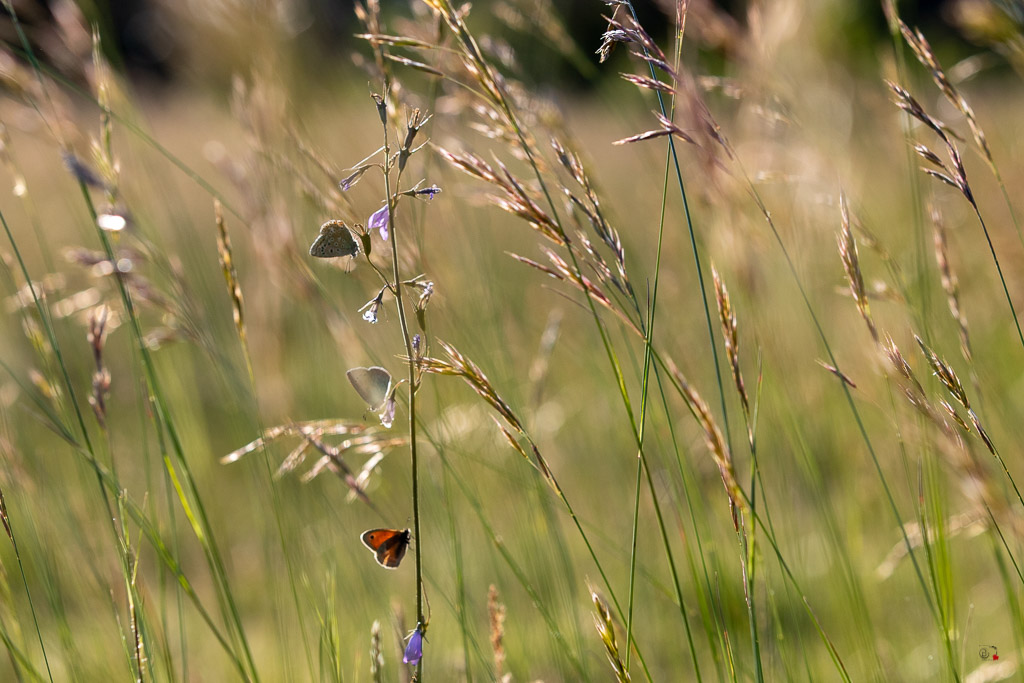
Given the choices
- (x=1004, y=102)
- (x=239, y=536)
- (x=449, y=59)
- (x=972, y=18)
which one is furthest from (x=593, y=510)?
(x=1004, y=102)

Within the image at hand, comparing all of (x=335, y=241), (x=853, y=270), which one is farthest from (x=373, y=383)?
(x=853, y=270)

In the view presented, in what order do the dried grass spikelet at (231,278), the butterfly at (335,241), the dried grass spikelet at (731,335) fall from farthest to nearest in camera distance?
the dried grass spikelet at (231,278)
the dried grass spikelet at (731,335)
the butterfly at (335,241)

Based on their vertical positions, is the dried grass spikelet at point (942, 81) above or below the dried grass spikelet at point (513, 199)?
above

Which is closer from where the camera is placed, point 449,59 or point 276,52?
point 449,59

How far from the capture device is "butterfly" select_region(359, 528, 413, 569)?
0.64 meters

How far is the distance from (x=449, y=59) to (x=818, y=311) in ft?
4.10

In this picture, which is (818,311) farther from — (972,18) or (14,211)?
(14,211)

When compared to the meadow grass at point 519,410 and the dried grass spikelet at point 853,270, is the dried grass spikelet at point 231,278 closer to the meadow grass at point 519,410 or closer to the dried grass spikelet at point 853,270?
the meadow grass at point 519,410

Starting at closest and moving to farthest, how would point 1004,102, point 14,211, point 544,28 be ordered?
point 544,28, point 14,211, point 1004,102

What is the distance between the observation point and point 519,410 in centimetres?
133

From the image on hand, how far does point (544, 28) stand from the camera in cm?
128

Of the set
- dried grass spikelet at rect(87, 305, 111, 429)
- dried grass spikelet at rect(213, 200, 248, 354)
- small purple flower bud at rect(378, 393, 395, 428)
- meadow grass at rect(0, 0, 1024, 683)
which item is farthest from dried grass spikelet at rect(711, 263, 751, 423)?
dried grass spikelet at rect(87, 305, 111, 429)

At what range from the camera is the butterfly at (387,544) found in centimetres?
64

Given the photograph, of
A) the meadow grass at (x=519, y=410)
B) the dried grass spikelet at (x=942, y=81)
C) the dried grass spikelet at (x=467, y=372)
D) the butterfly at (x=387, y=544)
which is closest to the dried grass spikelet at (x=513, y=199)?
the meadow grass at (x=519, y=410)
